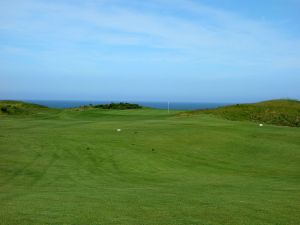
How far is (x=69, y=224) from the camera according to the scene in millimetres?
8156

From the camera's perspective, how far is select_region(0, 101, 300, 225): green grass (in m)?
9.27

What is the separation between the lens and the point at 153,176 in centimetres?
1838

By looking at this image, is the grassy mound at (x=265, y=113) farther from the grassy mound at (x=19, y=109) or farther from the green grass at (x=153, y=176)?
the grassy mound at (x=19, y=109)

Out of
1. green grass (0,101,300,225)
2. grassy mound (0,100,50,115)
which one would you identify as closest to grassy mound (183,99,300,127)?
green grass (0,101,300,225)

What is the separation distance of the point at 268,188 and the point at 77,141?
41.5 feet

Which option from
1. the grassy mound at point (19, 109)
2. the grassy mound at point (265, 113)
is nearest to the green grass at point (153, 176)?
the grassy mound at point (265, 113)

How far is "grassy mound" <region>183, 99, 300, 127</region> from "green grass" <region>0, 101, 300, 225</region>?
11575mm

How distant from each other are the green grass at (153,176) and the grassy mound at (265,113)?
1157cm

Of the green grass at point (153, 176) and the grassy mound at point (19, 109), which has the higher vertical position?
the grassy mound at point (19, 109)

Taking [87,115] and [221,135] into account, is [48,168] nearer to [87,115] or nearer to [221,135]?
[221,135]

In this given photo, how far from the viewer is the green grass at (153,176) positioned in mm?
9266

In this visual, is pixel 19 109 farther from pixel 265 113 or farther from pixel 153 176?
pixel 153 176

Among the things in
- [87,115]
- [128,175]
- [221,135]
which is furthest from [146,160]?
A: [87,115]

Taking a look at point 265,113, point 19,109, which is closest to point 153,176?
point 265,113
